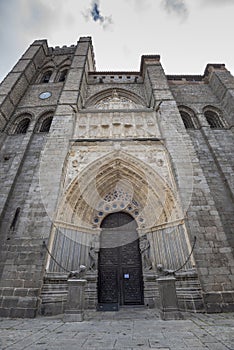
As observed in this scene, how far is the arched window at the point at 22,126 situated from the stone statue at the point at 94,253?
6.99 metres

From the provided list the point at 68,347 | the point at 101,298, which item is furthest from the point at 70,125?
the point at 68,347

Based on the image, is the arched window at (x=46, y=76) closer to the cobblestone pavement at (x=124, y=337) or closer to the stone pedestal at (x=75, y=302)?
the stone pedestal at (x=75, y=302)

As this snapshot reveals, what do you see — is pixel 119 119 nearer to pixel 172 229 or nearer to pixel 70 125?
pixel 70 125

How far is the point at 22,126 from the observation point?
10.1m

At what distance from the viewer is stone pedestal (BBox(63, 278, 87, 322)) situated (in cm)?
383

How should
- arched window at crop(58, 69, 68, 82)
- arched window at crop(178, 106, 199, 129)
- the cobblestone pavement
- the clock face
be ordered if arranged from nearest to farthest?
the cobblestone pavement, arched window at crop(178, 106, 199, 129), the clock face, arched window at crop(58, 69, 68, 82)

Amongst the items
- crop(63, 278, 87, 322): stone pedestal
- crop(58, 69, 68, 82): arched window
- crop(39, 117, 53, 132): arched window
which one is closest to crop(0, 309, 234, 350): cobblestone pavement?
crop(63, 278, 87, 322): stone pedestal

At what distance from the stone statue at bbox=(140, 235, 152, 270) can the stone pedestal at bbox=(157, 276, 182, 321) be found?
6.86ft

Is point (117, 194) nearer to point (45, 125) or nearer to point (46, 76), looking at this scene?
point (45, 125)

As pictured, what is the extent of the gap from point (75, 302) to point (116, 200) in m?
4.22

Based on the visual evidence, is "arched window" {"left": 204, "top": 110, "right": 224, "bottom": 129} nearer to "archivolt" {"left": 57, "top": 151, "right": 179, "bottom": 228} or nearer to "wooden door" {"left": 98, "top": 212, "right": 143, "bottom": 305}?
"archivolt" {"left": 57, "top": 151, "right": 179, "bottom": 228}

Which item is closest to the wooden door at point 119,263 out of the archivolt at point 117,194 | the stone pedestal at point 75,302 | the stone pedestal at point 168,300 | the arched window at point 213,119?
the archivolt at point 117,194

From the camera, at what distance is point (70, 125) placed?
8.33 meters

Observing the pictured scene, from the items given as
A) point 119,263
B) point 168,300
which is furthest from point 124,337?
point 119,263
